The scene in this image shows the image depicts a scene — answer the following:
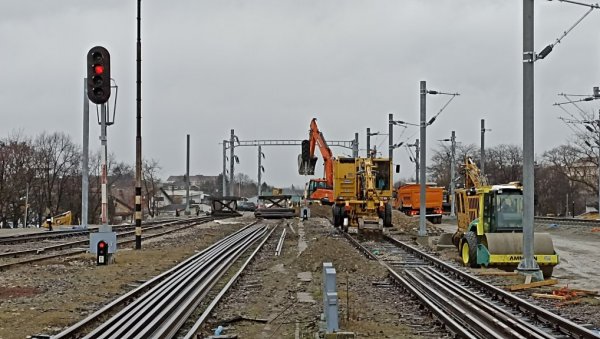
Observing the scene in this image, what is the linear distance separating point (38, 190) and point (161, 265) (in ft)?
198

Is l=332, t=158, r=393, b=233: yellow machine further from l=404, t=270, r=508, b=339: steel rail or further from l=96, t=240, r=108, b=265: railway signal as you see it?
l=404, t=270, r=508, b=339: steel rail

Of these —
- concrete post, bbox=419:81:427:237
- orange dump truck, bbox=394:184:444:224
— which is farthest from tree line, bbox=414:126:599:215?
concrete post, bbox=419:81:427:237

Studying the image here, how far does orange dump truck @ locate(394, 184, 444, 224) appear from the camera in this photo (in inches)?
2270

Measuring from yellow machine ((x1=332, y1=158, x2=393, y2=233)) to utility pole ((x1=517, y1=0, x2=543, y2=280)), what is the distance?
58.0 feet

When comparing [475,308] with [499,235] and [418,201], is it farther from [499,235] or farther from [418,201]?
[418,201]

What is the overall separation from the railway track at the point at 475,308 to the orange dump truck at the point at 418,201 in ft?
116

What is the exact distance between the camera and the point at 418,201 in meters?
59.8

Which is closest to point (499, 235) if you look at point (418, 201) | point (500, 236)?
point (500, 236)

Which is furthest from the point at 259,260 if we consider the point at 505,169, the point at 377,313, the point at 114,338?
the point at 505,169

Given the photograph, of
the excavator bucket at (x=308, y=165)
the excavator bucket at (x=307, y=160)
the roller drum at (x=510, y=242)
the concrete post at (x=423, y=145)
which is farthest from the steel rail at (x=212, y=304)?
the excavator bucket at (x=308, y=165)

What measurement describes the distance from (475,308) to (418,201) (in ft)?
153

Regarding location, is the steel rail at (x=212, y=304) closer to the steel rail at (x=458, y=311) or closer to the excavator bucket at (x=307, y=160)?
the steel rail at (x=458, y=311)

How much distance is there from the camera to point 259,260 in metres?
23.9

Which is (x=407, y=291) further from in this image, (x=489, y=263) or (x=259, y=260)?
(x=259, y=260)
